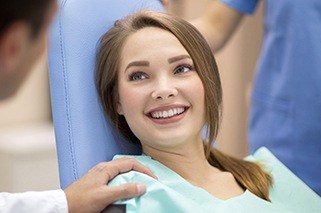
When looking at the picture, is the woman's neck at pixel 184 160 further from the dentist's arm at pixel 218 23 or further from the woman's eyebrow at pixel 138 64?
the dentist's arm at pixel 218 23

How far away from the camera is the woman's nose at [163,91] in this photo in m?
1.49

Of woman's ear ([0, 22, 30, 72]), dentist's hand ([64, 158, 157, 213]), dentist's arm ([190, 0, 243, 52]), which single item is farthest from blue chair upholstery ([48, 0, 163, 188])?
woman's ear ([0, 22, 30, 72])

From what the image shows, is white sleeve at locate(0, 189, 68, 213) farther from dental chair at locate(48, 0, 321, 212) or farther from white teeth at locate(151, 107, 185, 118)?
white teeth at locate(151, 107, 185, 118)

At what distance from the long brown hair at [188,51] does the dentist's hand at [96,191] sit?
7.7 inches

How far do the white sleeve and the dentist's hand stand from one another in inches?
0.6

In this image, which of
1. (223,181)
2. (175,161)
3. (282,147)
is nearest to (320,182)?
(282,147)

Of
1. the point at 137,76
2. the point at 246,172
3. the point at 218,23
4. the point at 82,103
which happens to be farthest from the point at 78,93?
the point at 218,23

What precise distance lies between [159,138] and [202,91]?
0.45ft

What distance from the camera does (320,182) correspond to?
1811mm

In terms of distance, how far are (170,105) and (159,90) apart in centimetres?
4

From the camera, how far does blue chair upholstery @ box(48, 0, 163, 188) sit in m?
1.55

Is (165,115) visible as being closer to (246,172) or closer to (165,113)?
(165,113)

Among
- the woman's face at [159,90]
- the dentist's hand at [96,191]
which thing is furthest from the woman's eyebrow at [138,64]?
the dentist's hand at [96,191]

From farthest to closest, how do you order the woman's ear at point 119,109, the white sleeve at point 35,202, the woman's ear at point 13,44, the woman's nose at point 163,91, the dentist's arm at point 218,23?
the dentist's arm at point 218,23 < the woman's ear at point 119,109 < the woman's nose at point 163,91 < the white sleeve at point 35,202 < the woman's ear at point 13,44
